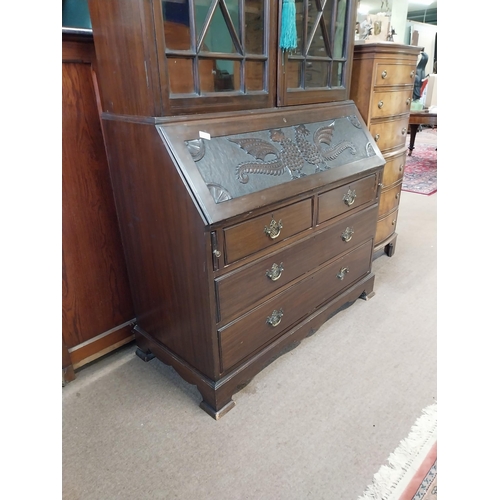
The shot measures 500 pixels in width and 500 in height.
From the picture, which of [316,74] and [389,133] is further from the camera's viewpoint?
[389,133]

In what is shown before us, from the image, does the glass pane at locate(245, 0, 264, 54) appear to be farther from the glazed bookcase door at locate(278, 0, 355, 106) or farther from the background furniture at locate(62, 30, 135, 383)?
the background furniture at locate(62, 30, 135, 383)

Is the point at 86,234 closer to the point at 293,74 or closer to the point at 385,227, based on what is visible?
the point at 293,74

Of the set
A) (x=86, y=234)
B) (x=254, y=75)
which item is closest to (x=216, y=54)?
(x=254, y=75)

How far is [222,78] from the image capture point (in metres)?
1.30

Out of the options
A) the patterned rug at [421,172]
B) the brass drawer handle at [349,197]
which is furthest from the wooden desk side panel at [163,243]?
the patterned rug at [421,172]

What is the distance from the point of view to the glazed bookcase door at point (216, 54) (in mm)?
1130

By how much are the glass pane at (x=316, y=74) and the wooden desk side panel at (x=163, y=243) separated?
2.60ft

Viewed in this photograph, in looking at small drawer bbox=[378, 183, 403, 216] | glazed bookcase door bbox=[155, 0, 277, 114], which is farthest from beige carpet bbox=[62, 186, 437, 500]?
glazed bookcase door bbox=[155, 0, 277, 114]

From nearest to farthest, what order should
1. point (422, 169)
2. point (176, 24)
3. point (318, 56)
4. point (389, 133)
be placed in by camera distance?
point (176, 24), point (318, 56), point (389, 133), point (422, 169)

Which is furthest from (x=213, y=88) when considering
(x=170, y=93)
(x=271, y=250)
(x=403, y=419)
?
(x=403, y=419)

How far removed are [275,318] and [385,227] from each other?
131 centimetres

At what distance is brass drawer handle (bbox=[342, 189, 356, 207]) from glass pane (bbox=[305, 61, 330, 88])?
49 cm

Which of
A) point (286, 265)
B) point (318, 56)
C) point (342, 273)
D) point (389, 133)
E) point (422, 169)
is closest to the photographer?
point (286, 265)

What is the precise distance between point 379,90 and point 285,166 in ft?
3.10
